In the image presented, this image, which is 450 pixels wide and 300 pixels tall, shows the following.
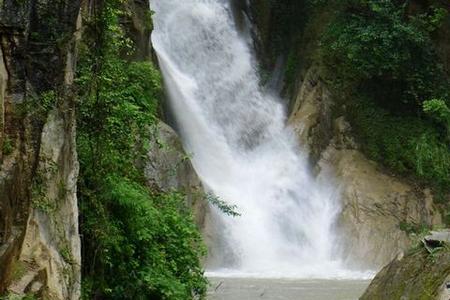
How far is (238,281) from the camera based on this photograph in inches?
565

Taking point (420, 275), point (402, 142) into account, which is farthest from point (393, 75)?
point (420, 275)

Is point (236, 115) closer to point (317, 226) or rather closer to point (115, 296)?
point (317, 226)

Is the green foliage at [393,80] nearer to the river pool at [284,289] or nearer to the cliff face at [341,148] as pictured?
the cliff face at [341,148]

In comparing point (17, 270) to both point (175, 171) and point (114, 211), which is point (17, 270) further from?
point (175, 171)

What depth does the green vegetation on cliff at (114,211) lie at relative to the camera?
26.1 ft

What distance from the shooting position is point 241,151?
21.5 meters

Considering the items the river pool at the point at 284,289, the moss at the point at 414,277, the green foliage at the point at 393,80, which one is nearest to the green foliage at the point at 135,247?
the moss at the point at 414,277

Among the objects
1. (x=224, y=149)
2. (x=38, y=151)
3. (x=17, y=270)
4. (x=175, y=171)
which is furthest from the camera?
(x=224, y=149)

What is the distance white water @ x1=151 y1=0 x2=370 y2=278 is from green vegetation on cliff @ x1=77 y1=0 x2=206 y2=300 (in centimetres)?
669

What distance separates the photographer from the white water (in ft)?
57.9

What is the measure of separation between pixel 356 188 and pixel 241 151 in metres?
3.73

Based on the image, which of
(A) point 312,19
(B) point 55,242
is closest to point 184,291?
(B) point 55,242

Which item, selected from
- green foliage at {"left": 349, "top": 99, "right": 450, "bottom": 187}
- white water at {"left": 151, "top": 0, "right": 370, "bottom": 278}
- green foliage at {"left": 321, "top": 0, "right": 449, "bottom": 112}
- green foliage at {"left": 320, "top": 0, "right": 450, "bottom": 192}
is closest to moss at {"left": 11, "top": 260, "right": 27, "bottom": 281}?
white water at {"left": 151, "top": 0, "right": 370, "bottom": 278}

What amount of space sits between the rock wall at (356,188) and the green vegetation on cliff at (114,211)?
1023 cm
